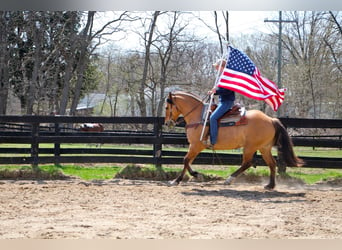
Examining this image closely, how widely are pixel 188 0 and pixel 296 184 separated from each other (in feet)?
15.5

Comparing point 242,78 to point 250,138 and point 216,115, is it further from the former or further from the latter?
point 250,138

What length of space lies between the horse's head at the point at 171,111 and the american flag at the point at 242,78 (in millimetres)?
1143

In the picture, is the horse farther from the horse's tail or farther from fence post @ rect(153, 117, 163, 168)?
fence post @ rect(153, 117, 163, 168)

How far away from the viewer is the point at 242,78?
8141 millimetres

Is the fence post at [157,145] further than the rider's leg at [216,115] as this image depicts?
Yes

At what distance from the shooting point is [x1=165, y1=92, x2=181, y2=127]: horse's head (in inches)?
345

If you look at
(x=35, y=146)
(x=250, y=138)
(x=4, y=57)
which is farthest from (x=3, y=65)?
(x=250, y=138)

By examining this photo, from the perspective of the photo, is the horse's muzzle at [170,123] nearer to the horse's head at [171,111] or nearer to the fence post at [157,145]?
the horse's head at [171,111]

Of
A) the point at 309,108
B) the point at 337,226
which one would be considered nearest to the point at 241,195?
the point at 337,226

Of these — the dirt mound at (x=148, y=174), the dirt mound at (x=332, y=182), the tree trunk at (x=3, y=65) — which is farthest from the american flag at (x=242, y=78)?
the tree trunk at (x=3, y=65)

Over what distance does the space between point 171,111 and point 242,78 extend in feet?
5.11

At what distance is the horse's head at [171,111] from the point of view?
345 inches

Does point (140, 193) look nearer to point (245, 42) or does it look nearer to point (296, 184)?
point (296, 184)

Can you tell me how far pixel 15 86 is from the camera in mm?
24688
